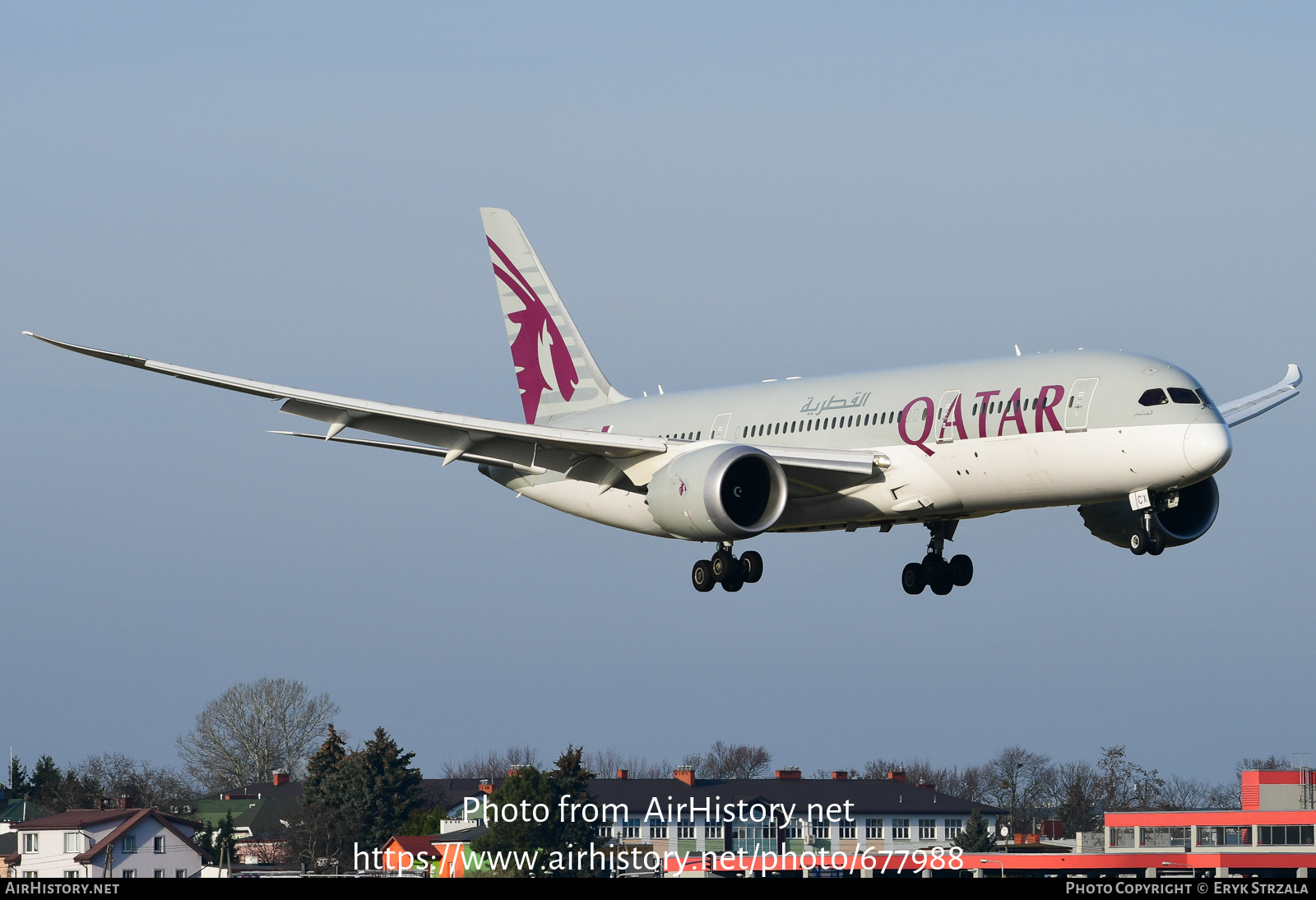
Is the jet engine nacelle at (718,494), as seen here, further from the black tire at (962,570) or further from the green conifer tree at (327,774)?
the green conifer tree at (327,774)

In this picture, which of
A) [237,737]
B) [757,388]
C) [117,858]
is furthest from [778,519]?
[237,737]

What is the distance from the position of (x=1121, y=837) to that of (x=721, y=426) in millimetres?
37751

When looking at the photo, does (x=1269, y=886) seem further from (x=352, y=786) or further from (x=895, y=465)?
(x=352, y=786)

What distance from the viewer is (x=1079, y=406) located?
1566 inches

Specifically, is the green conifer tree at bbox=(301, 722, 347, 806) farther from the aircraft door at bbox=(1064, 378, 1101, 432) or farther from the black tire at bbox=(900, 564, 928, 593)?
the aircraft door at bbox=(1064, 378, 1101, 432)

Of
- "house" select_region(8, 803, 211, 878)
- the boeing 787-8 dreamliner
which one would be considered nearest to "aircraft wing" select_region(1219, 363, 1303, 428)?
the boeing 787-8 dreamliner

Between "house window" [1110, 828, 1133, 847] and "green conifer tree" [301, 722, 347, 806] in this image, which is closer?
"house window" [1110, 828, 1133, 847]

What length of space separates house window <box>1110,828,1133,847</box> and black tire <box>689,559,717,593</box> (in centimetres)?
3645

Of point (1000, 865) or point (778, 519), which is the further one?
point (1000, 865)

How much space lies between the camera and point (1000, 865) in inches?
2672

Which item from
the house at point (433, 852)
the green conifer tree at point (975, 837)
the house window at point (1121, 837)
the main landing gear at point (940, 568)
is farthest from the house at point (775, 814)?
the main landing gear at point (940, 568)

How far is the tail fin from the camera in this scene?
183ft

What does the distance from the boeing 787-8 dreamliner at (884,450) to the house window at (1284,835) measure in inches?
1028

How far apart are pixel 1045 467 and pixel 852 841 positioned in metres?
49.4
